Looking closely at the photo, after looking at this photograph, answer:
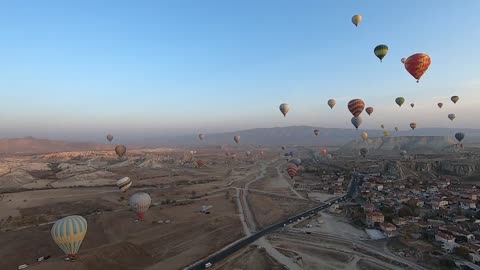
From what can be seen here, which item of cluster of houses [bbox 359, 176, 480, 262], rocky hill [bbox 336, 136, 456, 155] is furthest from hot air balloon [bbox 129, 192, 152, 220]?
rocky hill [bbox 336, 136, 456, 155]

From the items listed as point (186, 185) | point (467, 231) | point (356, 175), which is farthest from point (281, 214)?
point (356, 175)

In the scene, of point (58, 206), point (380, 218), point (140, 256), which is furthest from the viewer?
point (58, 206)

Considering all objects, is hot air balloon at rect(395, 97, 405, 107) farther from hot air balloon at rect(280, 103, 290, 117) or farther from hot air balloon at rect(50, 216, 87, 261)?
hot air balloon at rect(50, 216, 87, 261)

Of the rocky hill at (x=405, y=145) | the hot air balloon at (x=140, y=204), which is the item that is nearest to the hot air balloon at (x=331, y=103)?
Result: the hot air balloon at (x=140, y=204)

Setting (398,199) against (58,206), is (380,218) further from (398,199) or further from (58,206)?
(58,206)

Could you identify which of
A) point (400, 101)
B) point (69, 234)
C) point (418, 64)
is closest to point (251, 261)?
point (69, 234)

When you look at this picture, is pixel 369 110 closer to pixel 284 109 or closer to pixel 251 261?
pixel 284 109
